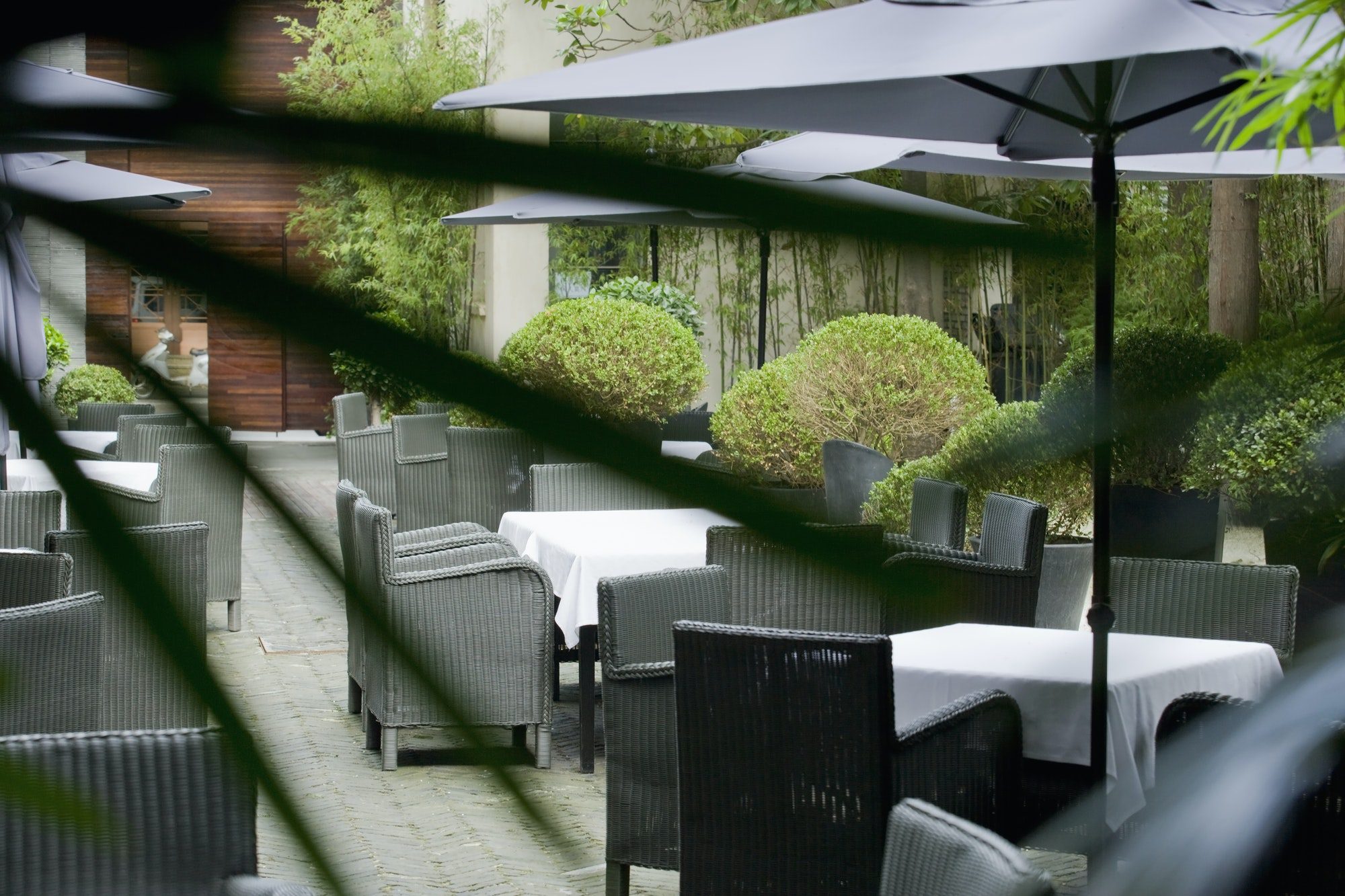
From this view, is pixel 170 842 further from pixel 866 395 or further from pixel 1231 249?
pixel 1231 249

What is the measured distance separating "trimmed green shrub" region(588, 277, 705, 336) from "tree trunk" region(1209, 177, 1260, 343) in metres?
3.44

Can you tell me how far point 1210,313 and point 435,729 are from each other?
8503 millimetres

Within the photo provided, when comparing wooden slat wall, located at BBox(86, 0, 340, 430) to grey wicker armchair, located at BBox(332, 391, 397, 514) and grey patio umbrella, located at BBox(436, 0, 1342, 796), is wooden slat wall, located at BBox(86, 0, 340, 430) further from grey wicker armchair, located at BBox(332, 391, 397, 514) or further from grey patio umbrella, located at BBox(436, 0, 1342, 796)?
grey wicker armchair, located at BBox(332, 391, 397, 514)

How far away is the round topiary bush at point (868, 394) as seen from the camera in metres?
7.00

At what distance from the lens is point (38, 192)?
0.90 ft

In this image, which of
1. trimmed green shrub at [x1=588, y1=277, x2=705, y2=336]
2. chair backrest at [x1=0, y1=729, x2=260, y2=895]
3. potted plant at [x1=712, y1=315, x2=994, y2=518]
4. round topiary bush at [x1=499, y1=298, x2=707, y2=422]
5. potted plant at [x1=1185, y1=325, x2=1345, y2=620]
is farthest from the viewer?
trimmed green shrub at [x1=588, y1=277, x2=705, y2=336]

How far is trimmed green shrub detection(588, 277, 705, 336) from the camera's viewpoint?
984cm

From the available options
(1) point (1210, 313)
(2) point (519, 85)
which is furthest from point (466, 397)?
(1) point (1210, 313)

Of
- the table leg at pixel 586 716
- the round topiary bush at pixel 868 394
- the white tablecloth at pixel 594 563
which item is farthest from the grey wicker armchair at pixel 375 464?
the table leg at pixel 586 716

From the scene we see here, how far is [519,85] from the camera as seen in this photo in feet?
3.63

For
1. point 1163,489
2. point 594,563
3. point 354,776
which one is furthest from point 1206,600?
point 354,776

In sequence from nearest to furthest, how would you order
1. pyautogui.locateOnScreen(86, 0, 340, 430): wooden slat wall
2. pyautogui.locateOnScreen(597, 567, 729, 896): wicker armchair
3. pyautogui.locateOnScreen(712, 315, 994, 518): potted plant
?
pyautogui.locateOnScreen(86, 0, 340, 430): wooden slat wall, pyautogui.locateOnScreen(597, 567, 729, 896): wicker armchair, pyautogui.locateOnScreen(712, 315, 994, 518): potted plant

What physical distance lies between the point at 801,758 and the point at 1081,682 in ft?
2.52

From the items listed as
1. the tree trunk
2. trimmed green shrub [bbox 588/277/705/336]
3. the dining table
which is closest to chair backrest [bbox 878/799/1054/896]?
the dining table
